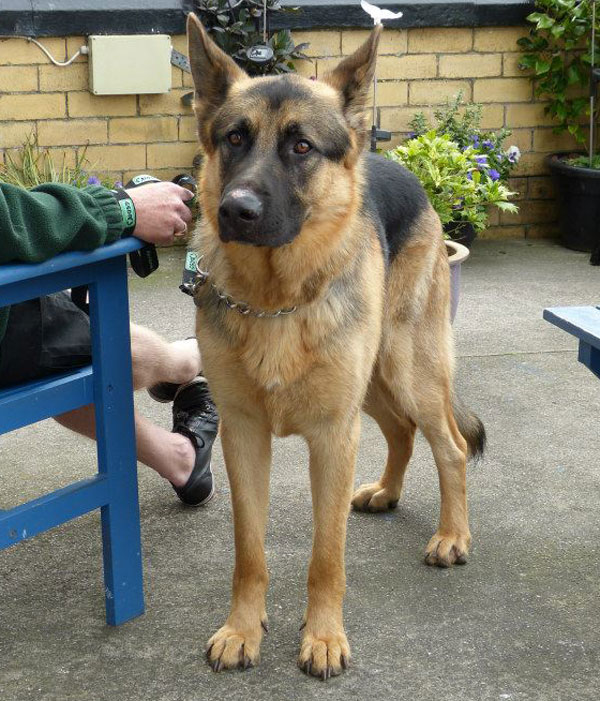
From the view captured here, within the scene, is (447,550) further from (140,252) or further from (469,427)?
(140,252)

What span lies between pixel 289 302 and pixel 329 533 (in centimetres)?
64

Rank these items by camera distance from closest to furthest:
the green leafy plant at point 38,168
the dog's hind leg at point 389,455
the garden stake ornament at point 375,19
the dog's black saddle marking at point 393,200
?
the dog's black saddle marking at point 393,200, the dog's hind leg at point 389,455, the garden stake ornament at point 375,19, the green leafy plant at point 38,168

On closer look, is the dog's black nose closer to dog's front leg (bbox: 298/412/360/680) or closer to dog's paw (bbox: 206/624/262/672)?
dog's front leg (bbox: 298/412/360/680)

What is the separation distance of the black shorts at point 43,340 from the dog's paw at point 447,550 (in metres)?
1.25

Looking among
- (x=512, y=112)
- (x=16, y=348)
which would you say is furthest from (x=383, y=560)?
(x=512, y=112)

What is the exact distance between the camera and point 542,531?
352 cm

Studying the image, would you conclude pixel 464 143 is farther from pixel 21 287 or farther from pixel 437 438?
pixel 21 287

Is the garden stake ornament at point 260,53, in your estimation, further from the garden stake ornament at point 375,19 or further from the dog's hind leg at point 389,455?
the dog's hind leg at point 389,455

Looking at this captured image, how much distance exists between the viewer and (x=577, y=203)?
699 centimetres

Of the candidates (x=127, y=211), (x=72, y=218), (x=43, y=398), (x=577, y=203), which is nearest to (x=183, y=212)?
(x=127, y=211)

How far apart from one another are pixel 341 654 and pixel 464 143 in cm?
463

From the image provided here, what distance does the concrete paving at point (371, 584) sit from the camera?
107 inches

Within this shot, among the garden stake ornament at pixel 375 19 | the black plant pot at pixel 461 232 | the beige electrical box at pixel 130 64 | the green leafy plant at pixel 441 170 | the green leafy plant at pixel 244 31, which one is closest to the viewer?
the garden stake ornament at pixel 375 19

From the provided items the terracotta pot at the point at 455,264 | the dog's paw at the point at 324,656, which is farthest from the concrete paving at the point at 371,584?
the terracotta pot at the point at 455,264
